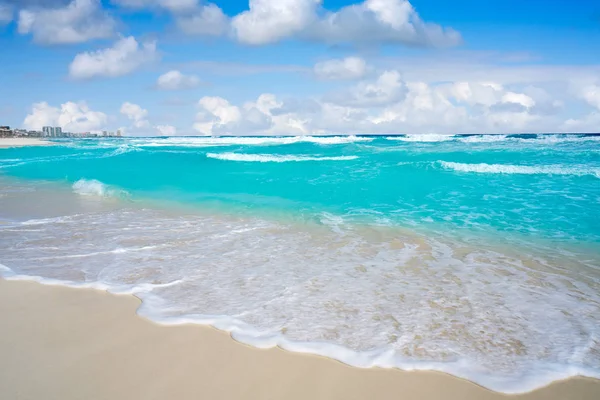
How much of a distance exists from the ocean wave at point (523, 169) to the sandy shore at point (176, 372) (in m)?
15.1

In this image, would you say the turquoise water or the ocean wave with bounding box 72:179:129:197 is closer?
the turquoise water

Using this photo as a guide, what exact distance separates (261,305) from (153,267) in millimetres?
1907

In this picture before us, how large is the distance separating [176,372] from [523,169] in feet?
57.5

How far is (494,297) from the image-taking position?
420 cm

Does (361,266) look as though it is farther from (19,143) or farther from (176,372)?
(19,143)

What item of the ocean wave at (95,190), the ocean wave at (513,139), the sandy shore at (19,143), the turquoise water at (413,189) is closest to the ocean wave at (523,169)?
the turquoise water at (413,189)

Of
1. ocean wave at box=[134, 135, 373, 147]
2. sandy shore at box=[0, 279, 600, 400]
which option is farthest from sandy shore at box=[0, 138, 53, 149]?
sandy shore at box=[0, 279, 600, 400]

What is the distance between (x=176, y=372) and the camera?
8.96 feet

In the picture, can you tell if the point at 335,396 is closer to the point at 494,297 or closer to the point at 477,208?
the point at 494,297

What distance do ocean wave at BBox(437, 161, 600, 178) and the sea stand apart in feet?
10.2

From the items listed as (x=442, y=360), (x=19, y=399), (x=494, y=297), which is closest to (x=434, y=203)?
(x=494, y=297)

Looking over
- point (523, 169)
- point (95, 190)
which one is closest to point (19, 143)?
point (95, 190)

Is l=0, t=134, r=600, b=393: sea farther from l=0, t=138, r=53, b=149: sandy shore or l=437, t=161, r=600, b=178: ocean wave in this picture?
l=0, t=138, r=53, b=149: sandy shore

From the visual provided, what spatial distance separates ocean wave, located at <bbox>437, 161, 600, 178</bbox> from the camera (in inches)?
600
